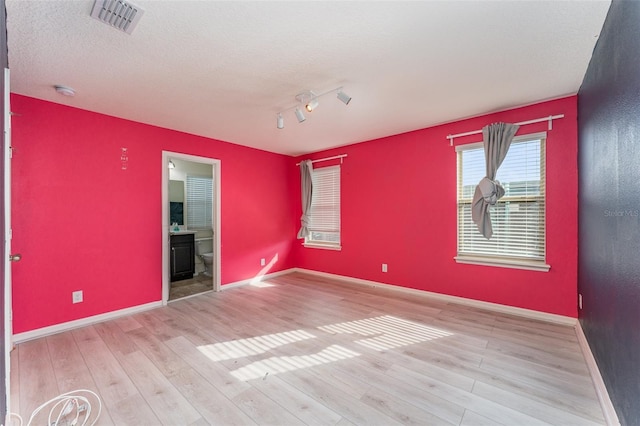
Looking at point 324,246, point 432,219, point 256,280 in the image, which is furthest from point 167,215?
point 432,219

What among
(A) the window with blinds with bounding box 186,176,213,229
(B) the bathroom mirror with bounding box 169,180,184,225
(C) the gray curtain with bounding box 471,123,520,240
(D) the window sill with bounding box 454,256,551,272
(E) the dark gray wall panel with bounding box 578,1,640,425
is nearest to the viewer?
(E) the dark gray wall panel with bounding box 578,1,640,425

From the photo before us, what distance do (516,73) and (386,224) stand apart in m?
2.46

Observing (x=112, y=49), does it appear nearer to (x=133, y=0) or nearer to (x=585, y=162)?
(x=133, y=0)

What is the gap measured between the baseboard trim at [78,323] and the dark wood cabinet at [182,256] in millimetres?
1261

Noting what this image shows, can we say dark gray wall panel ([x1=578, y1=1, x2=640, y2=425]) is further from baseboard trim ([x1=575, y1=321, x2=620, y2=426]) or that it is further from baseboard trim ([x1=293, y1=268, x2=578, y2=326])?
baseboard trim ([x1=293, y1=268, x2=578, y2=326])

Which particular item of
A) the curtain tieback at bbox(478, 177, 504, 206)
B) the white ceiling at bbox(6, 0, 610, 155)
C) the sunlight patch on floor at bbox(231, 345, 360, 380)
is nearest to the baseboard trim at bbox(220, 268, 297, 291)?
the sunlight patch on floor at bbox(231, 345, 360, 380)

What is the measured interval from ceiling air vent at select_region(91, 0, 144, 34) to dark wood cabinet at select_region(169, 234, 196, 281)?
3.68 meters

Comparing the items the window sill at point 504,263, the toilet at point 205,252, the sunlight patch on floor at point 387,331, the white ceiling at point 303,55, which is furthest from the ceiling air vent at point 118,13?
the toilet at point 205,252

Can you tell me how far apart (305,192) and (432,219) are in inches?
96.3

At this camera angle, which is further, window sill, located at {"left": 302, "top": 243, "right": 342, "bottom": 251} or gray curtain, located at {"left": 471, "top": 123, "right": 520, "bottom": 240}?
window sill, located at {"left": 302, "top": 243, "right": 342, "bottom": 251}

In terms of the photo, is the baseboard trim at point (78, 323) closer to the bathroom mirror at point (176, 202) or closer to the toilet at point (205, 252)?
the toilet at point (205, 252)

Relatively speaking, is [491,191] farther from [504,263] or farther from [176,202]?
[176,202]

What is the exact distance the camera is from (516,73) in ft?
7.54

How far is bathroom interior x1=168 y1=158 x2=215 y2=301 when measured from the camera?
4785mm
